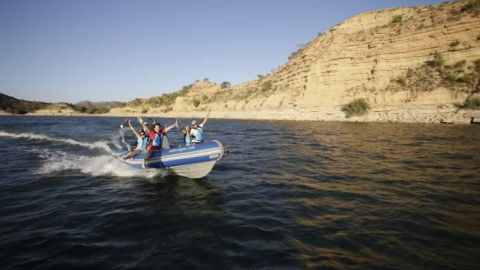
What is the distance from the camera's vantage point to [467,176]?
32.3ft

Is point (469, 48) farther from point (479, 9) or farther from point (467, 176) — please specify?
point (467, 176)

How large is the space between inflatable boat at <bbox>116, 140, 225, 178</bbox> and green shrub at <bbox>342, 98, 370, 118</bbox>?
109ft

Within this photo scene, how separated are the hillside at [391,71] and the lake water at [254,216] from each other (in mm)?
24296

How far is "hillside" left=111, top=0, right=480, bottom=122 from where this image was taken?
111 feet

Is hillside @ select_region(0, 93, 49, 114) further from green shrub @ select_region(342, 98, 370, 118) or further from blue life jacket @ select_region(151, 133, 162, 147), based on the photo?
blue life jacket @ select_region(151, 133, 162, 147)

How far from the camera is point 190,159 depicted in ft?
34.9

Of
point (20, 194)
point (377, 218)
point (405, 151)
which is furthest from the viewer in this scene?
point (405, 151)

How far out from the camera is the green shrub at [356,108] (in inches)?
1550

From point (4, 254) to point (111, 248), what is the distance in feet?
6.15

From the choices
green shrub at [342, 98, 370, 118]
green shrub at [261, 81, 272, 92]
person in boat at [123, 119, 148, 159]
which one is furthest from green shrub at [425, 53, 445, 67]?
person in boat at [123, 119, 148, 159]

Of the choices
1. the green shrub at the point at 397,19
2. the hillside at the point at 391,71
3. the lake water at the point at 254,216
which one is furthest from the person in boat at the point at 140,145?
the green shrub at the point at 397,19

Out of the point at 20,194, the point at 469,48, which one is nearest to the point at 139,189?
the point at 20,194

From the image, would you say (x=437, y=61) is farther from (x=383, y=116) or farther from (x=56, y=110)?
(x=56, y=110)

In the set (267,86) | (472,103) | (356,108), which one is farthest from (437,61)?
(267,86)
